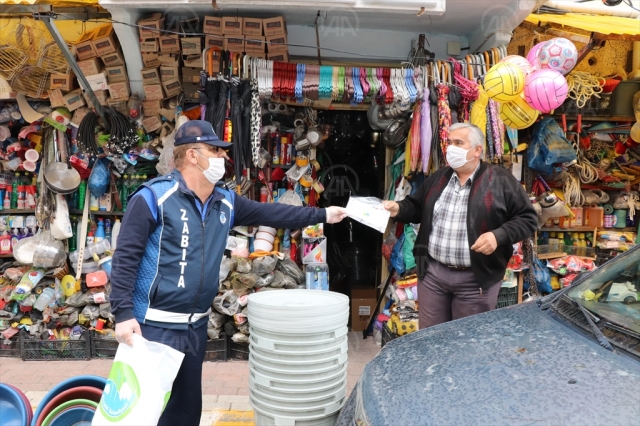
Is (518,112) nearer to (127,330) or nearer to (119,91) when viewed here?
(127,330)

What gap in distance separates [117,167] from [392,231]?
3046 mm

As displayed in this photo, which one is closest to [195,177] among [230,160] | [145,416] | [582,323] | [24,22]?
[145,416]

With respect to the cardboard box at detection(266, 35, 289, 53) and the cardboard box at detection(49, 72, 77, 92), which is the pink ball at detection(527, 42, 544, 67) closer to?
the cardboard box at detection(266, 35, 289, 53)

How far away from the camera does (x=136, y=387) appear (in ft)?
7.74

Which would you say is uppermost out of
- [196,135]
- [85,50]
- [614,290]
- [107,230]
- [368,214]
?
[85,50]

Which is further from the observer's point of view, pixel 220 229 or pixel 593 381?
pixel 220 229

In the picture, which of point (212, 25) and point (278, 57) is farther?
Result: point (278, 57)

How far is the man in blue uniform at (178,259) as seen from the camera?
8.58 ft

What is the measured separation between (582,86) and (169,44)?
171 inches

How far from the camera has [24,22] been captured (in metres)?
5.63

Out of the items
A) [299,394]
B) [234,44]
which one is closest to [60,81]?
[234,44]

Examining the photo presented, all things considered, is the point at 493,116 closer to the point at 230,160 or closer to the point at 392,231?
the point at 392,231

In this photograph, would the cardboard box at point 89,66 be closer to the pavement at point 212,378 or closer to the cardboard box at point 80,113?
the cardboard box at point 80,113

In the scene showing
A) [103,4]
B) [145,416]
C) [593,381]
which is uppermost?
[103,4]
